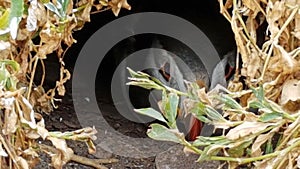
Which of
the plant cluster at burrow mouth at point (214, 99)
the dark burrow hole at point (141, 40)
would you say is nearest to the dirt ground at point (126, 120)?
the dark burrow hole at point (141, 40)

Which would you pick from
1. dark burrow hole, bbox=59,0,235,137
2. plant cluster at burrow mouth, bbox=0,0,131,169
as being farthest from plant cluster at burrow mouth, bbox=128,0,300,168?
dark burrow hole, bbox=59,0,235,137

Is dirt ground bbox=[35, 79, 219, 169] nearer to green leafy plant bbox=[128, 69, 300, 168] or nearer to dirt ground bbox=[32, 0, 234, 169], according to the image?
dirt ground bbox=[32, 0, 234, 169]

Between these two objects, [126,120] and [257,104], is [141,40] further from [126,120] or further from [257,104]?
[257,104]

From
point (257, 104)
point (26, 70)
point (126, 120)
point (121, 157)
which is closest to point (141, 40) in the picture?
point (126, 120)

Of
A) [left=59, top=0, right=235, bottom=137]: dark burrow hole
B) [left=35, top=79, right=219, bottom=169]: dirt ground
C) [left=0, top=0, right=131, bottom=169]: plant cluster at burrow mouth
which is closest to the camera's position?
[left=0, top=0, right=131, bottom=169]: plant cluster at burrow mouth

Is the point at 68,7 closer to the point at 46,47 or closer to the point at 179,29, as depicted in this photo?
the point at 46,47

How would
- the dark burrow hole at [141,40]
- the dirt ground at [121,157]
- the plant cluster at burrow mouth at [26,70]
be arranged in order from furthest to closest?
the dark burrow hole at [141,40] < the dirt ground at [121,157] < the plant cluster at burrow mouth at [26,70]

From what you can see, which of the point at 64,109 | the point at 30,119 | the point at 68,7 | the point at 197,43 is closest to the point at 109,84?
the point at 197,43

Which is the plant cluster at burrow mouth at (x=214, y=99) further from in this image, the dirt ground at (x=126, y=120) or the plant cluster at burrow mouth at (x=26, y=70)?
the dirt ground at (x=126, y=120)
